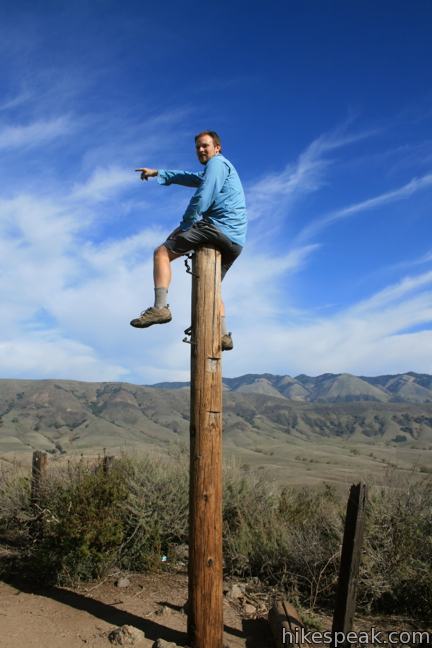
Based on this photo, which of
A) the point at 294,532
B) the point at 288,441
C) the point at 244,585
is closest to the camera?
the point at 244,585

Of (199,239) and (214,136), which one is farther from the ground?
(214,136)

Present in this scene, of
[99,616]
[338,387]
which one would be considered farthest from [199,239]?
[338,387]

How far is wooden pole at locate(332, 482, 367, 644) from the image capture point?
4434 mm

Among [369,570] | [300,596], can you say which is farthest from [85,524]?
[369,570]

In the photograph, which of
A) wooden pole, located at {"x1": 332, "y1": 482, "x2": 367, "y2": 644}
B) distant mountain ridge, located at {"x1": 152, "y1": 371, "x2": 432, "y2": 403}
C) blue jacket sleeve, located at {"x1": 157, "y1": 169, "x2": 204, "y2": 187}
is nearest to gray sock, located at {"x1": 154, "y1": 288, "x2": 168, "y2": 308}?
blue jacket sleeve, located at {"x1": 157, "y1": 169, "x2": 204, "y2": 187}

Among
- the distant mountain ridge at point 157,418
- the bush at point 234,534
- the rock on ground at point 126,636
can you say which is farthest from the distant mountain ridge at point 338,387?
the rock on ground at point 126,636

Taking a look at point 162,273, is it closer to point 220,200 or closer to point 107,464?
point 220,200

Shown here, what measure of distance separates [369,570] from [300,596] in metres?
1.02

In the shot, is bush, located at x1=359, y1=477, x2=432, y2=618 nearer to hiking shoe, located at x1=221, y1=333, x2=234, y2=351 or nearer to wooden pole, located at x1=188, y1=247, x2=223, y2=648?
wooden pole, located at x1=188, y1=247, x2=223, y2=648

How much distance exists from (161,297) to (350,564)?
9.70 feet

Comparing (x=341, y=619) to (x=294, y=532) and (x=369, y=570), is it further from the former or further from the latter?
(x=294, y=532)

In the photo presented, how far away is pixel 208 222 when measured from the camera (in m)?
5.09

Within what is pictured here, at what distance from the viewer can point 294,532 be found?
324 inches

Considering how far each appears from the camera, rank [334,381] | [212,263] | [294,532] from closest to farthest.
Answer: [212,263]
[294,532]
[334,381]
